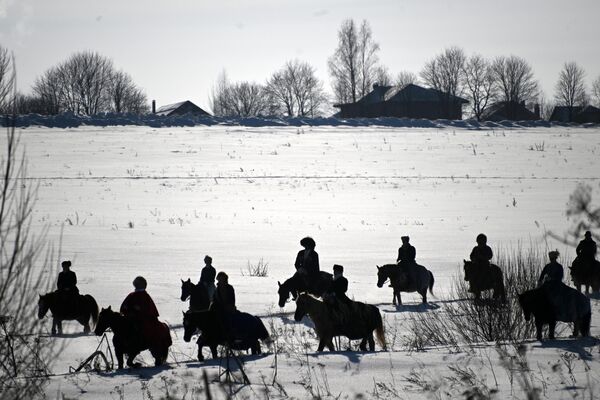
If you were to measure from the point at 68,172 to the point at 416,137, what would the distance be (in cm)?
2893

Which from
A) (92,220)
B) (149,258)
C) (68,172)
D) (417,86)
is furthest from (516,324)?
(417,86)

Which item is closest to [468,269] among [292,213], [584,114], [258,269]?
[258,269]

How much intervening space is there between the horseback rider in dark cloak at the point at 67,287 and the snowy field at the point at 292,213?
26.1 inches

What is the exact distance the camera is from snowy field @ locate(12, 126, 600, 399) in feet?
34.7

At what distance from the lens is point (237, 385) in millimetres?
9875

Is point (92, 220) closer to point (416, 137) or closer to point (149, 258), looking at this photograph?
point (149, 258)

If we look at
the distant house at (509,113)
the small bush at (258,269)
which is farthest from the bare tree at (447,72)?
the small bush at (258,269)

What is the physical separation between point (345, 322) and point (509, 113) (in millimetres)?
90080

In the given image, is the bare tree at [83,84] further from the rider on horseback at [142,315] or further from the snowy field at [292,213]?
the rider on horseback at [142,315]

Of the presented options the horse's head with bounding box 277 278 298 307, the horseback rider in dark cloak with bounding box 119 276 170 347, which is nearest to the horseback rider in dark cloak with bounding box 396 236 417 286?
the horse's head with bounding box 277 278 298 307

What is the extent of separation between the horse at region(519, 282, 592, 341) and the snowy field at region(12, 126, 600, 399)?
585 millimetres

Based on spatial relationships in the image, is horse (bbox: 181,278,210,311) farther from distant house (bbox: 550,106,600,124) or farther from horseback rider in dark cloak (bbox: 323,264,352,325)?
distant house (bbox: 550,106,600,124)

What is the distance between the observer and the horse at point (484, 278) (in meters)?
15.5

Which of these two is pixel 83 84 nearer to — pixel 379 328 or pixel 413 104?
pixel 413 104
